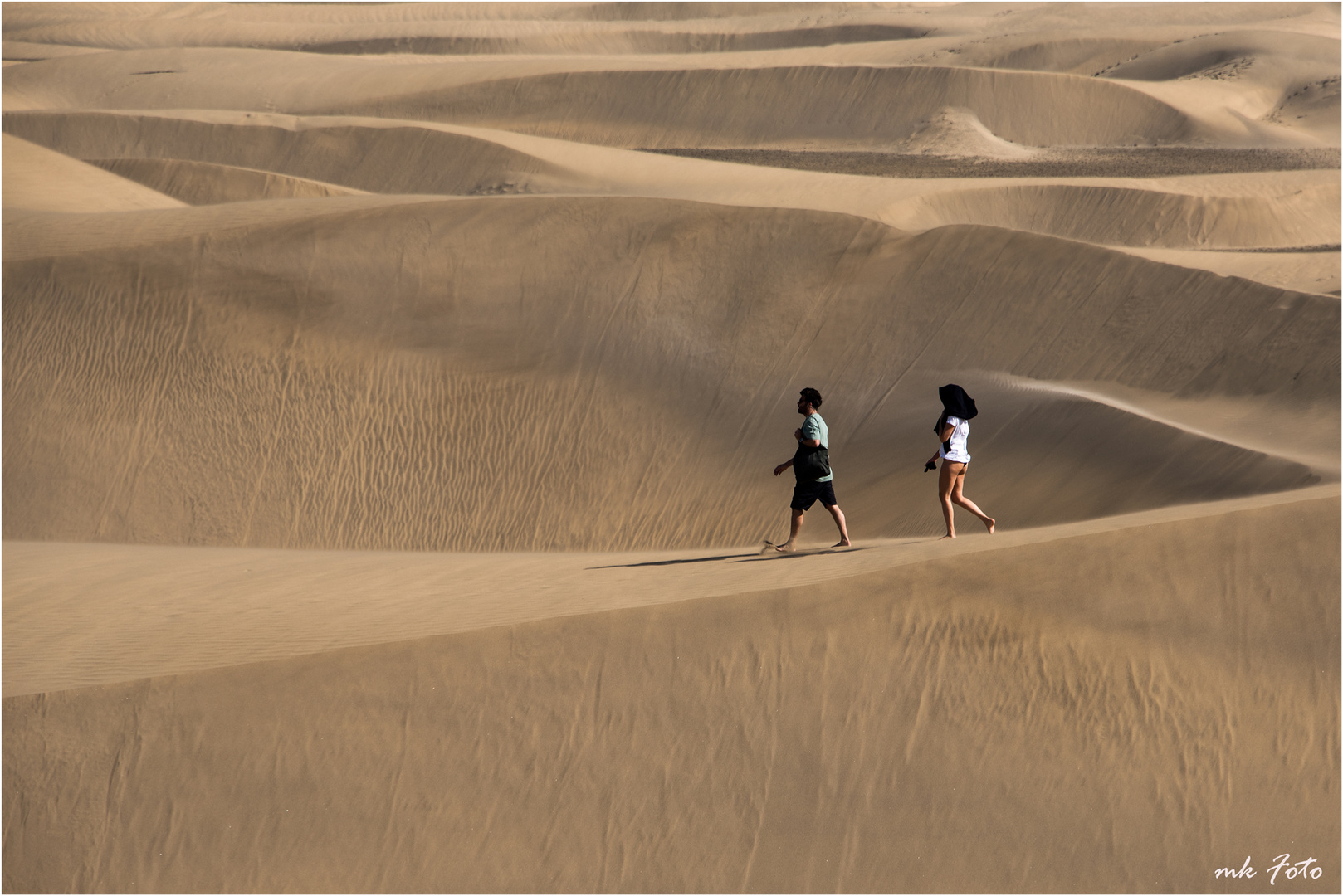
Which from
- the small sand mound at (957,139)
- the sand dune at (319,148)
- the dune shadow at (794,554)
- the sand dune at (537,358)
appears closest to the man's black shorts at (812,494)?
the dune shadow at (794,554)

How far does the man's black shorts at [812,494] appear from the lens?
8.02m

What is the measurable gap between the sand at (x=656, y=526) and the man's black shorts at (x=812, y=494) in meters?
0.39

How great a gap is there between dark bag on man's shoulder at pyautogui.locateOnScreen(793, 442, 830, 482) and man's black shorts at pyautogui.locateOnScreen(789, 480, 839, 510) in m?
0.04

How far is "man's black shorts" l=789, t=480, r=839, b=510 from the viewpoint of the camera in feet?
26.3

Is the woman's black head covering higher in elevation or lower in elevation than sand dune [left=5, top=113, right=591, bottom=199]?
lower

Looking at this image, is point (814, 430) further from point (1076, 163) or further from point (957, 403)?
point (1076, 163)

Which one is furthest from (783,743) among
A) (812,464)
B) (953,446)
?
(953,446)

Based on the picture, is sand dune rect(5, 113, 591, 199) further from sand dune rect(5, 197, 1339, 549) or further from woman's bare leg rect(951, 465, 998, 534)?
woman's bare leg rect(951, 465, 998, 534)

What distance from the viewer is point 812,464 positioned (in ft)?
26.2

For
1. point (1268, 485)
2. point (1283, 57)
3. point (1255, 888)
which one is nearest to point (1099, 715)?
point (1255, 888)

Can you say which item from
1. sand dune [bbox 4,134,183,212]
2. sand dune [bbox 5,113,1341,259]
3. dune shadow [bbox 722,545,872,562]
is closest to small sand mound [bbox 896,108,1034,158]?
sand dune [bbox 5,113,1341,259]

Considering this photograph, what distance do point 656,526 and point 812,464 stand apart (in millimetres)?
4086

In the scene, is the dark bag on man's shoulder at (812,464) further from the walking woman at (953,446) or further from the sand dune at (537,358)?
the sand dune at (537,358)

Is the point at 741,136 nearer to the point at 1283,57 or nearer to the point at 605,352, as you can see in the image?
the point at 1283,57
